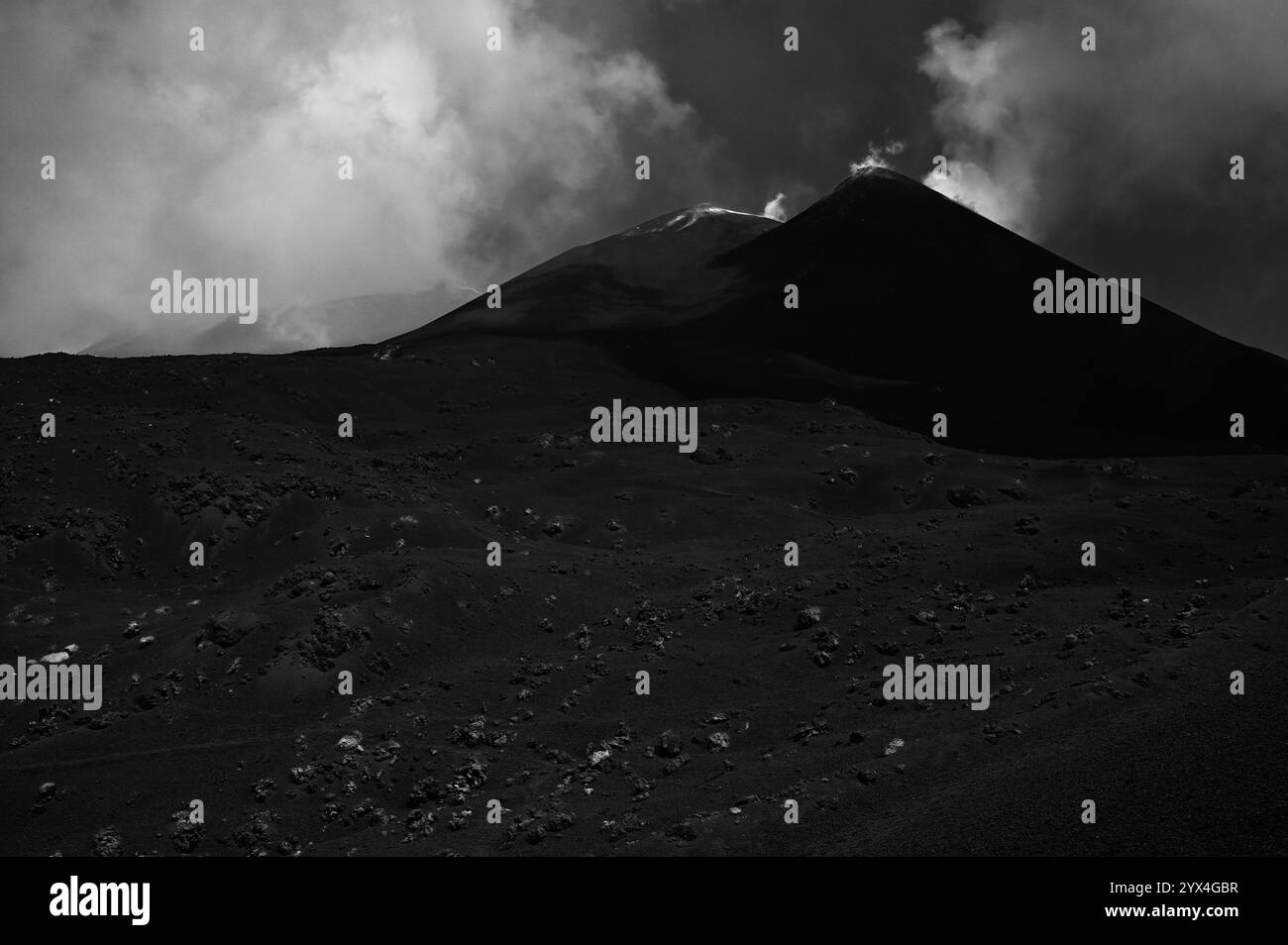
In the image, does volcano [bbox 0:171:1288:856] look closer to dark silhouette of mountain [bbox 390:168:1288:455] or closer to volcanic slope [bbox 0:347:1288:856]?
volcanic slope [bbox 0:347:1288:856]

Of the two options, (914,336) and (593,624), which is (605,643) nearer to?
(593,624)

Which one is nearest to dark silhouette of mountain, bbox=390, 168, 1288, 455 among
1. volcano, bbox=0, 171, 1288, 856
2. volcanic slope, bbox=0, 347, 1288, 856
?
volcano, bbox=0, 171, 1288, 856

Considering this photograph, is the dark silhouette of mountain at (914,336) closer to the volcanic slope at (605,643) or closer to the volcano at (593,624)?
the volcano at (593,624)

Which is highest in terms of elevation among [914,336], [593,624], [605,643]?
[914,336]

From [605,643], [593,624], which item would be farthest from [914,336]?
[605,643]

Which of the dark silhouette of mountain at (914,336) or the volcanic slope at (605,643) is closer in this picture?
the volcanic slope at (605,643)

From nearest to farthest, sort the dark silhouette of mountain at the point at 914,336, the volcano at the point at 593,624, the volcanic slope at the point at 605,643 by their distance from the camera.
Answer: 1. the volcanic slope at the point at 605,643
2. the volcano at the point at 593,624
3. the dark silhouette of mountain at the point at 914,336

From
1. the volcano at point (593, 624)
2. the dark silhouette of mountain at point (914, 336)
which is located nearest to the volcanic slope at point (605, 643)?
the volcano at point (593, 624)

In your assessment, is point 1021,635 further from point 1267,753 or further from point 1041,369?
point 1041,369
